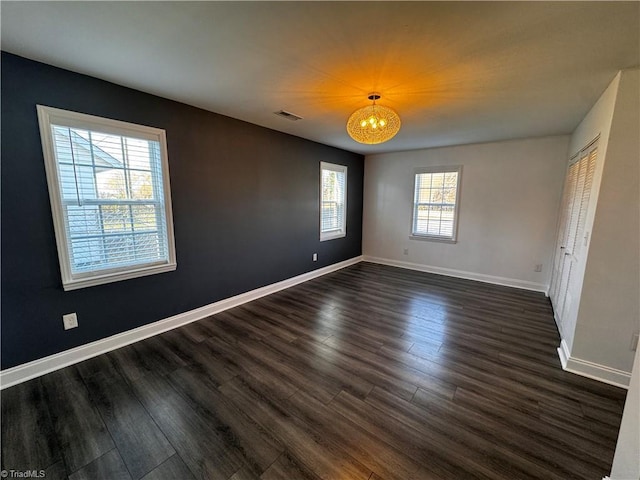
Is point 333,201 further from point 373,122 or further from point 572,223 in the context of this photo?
point 572,223

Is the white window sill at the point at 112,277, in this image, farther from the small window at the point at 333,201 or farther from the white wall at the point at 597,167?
the white wall at the point at 597,167

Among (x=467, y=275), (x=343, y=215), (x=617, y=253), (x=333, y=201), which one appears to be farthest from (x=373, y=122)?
(x=467, y=275)

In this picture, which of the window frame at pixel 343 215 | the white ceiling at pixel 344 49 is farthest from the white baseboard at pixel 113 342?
the white ceiling at pixel 344 49

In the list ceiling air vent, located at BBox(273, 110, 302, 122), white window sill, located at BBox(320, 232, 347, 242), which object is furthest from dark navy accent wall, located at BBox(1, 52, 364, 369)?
ceiling air vent, located at BBox(273, 110, 302, 122)

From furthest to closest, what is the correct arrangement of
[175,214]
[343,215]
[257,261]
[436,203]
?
[343,215] → [436,203] → [257,261] → [175,214]

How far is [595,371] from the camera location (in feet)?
6.92

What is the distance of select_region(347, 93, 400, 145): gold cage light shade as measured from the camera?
234 centimetres

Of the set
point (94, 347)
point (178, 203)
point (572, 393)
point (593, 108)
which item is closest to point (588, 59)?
point (593, 108)

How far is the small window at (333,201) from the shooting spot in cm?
479

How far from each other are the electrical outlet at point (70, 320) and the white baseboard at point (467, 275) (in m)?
4.97

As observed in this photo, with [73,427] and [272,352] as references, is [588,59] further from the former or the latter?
[73,427]

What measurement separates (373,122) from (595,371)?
2.82 metres

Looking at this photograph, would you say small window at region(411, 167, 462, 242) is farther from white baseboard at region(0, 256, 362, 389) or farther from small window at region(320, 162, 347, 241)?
white baseboard at region(0, 256, 362, 389)

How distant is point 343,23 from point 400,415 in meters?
2.44
